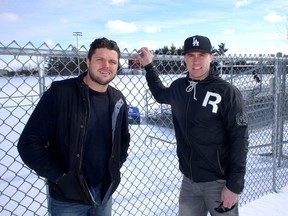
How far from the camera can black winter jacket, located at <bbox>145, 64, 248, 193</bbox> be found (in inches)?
108

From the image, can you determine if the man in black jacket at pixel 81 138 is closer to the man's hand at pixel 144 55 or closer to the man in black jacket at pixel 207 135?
the man in black jacket at pixel 207 135

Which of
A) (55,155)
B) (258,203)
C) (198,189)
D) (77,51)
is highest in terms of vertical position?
(77,51)

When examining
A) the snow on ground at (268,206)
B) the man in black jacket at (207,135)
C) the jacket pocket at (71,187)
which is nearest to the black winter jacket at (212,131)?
the man in black jacket at (207,135)

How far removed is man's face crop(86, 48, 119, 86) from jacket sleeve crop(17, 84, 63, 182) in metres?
0.38

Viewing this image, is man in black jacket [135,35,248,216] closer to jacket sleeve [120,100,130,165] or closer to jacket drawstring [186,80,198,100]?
jacket drawstring [186,80,198,100]

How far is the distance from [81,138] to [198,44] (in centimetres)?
146

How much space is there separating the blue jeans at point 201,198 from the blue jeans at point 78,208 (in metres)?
0.91

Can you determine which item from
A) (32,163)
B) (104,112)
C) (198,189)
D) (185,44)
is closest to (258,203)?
(198,189)

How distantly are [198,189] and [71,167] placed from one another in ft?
4.53

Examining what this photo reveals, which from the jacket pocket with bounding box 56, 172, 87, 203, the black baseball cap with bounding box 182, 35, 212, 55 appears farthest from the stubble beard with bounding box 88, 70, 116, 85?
the black baseball cap with bounding box 182, 35, 212, 55

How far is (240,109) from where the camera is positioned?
8.98 feet

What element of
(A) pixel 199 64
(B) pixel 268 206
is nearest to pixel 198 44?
(A) pixel 199 64

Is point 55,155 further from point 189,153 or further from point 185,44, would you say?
point 185,44

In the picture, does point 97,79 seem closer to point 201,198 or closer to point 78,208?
point 78,208
